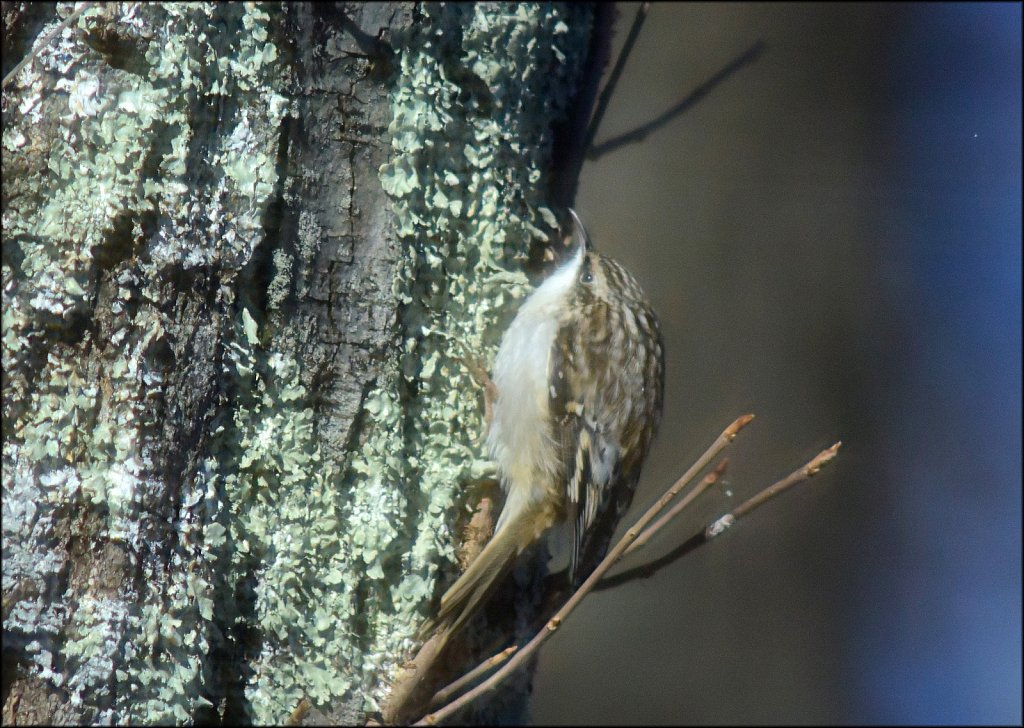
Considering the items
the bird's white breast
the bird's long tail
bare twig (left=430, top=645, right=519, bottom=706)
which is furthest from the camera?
the bird's white breast

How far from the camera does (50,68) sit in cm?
102

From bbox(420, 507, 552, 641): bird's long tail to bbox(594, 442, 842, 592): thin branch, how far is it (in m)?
0.19

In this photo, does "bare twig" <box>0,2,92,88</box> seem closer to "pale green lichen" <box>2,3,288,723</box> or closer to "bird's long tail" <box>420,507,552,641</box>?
"pale green lichen" <box>2,3,288,723</box>

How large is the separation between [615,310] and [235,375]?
0.89 metres

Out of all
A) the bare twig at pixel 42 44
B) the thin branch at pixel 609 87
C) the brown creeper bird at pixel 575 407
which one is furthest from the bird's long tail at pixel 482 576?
the bare twig at pixel 42 44

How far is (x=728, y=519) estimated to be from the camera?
110 centimetres

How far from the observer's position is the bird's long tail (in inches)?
51.4

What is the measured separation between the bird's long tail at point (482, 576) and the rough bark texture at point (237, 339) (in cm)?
4

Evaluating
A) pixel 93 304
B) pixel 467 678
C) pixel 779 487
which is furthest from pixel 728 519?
pixel 93 304

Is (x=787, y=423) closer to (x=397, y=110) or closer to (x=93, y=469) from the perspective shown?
(x=397, y=110)

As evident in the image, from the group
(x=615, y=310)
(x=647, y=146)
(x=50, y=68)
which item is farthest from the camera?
(x=647, y=146)

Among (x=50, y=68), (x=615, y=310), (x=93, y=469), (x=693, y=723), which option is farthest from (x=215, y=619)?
(x=693, y=723)

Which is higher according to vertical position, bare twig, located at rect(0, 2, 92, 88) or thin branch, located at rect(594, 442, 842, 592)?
bare twig, located at rect(0, 2, 92, 88)

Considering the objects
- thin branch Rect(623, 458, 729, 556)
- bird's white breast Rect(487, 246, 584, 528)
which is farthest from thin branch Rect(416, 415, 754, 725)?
bird's white breast Rect(487, 246, 584, 528)
